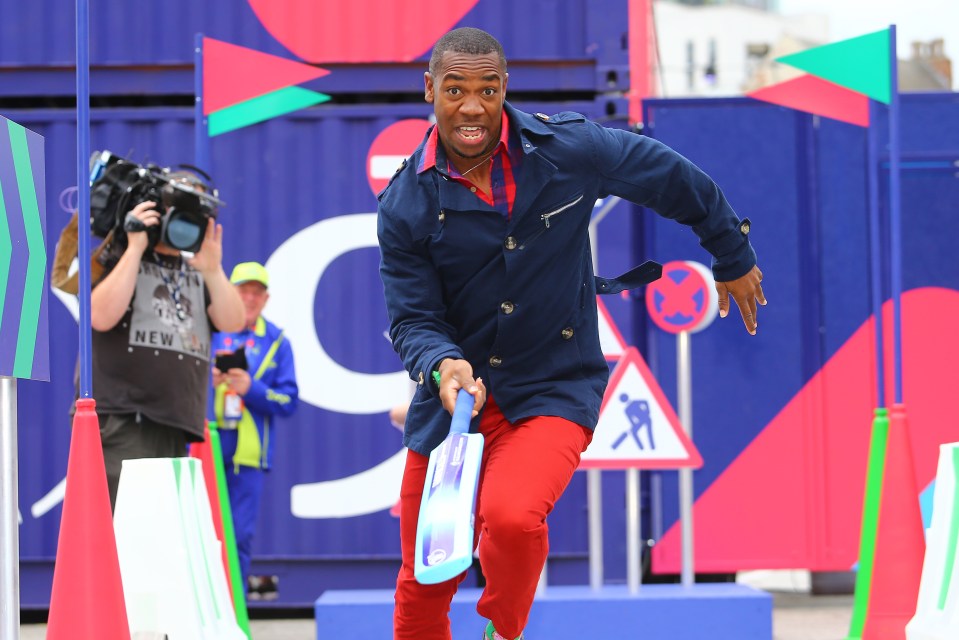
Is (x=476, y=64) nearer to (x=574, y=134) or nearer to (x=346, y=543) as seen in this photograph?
(x=574, y=134)

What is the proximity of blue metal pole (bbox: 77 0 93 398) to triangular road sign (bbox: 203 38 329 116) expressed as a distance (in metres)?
1.99

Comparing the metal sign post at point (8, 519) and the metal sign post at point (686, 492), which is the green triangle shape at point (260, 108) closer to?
the metal sign post at point (686, 492)

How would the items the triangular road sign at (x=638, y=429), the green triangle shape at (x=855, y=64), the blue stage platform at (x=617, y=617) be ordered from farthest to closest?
the triangular road sign at (x=638, y=429), the blue stage platform at (x=617, y=617), the green triangle shape at (x=855, y=64)

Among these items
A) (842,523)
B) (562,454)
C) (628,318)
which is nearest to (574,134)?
(562,454)

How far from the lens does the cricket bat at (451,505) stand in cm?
325

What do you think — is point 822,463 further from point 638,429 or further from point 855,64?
point 855,64

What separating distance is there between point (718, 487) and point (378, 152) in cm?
295

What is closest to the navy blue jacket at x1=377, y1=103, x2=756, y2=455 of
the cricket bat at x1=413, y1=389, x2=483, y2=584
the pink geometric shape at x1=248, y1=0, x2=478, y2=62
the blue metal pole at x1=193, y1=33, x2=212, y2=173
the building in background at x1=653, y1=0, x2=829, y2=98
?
the cricket bat at x1=413, y1=389, x2=483, y2=584

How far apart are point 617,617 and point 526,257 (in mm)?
3529

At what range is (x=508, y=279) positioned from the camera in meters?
3.80

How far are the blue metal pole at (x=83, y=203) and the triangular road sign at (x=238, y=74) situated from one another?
1.99 metres

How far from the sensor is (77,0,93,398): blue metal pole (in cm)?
470

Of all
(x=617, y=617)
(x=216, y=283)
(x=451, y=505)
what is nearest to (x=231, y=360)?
(x=216, y=283)

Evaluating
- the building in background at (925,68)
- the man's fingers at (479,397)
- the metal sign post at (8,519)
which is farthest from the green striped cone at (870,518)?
the building in background at (925,68)
